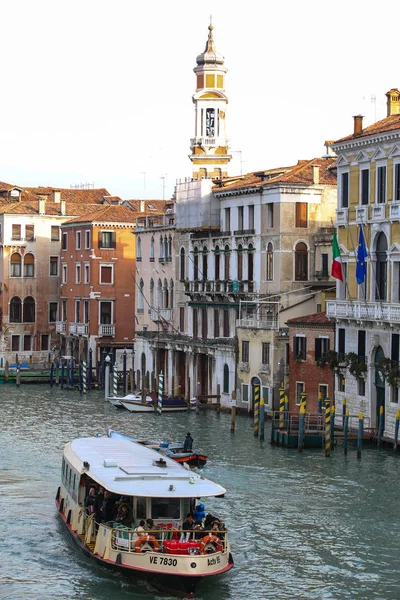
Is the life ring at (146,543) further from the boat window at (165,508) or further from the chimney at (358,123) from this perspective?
the chimney at (358,123)

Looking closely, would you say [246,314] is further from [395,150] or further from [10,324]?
[10,324]

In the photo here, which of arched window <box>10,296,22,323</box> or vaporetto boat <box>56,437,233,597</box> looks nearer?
vaporetto boat <box>56,437,233,597</box>

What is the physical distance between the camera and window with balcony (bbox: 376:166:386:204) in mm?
39750

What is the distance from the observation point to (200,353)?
5475 centimetres

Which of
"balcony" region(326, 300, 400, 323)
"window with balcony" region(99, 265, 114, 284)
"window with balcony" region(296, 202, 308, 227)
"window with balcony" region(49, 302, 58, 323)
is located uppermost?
"window with balcony" region(296, 202, 308, 227)

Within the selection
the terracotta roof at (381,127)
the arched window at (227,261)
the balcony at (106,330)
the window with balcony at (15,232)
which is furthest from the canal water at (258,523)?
the window with balcony at (15,232)

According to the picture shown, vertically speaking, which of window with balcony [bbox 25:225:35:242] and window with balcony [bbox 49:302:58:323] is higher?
window with balcony [bbox 25:225:35:242]

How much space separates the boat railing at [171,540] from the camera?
23.4 meters

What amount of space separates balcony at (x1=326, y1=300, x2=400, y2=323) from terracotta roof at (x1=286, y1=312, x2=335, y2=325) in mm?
1615

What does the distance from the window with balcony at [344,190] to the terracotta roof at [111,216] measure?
26819 millimetres

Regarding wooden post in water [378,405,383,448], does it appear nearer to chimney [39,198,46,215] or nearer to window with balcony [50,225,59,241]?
chimney [39,198,46,215]

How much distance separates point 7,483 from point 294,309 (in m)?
18.8

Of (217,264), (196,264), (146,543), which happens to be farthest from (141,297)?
(146,543)

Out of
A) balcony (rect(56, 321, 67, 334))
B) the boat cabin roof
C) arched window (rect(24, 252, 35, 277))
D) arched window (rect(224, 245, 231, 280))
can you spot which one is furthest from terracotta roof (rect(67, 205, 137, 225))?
the boat cabin roof
